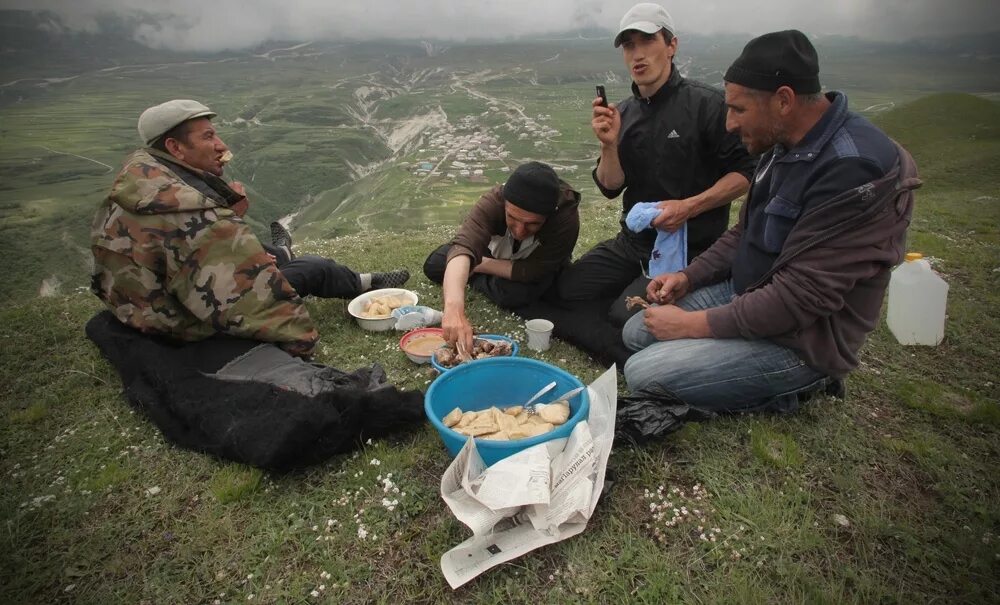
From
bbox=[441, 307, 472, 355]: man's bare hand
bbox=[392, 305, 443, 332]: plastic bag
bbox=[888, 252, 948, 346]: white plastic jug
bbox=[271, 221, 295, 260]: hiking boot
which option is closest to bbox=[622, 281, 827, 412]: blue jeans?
bbox=[441, 307, 472, 355]: man's bare hand

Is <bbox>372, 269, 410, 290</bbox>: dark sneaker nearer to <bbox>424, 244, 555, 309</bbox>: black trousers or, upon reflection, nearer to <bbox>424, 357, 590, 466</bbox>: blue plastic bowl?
<bbox>424, 244, 555, 309</bbox>: black trousers

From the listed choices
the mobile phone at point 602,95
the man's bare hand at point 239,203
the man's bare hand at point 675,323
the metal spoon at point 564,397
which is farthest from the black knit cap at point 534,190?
the man's bare hand at point 239,203

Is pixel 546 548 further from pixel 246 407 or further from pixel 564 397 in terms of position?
pixel 246 407

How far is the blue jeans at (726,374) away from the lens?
3859mm

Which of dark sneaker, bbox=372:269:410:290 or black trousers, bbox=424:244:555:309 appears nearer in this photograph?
black trousers, bbox=424:244:555:309

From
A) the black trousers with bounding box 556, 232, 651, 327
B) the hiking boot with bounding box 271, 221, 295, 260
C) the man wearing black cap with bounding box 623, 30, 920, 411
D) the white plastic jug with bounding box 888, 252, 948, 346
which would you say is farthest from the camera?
the hiking boot with bounding box 271, 221, 295, 260

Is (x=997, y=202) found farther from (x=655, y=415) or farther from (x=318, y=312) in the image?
(x=318, y=312)

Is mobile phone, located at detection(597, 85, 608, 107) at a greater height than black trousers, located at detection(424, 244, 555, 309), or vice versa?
mobile phone, located at detection(597, 85, 608, 107)

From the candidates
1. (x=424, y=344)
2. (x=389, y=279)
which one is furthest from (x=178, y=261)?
(x=389, y=279)

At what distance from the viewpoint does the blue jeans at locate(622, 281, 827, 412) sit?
3859 millimetres

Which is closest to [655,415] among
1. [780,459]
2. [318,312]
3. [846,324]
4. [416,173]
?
[780,459]

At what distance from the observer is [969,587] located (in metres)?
2.70

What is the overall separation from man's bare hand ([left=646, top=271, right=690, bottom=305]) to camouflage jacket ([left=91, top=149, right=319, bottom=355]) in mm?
3770

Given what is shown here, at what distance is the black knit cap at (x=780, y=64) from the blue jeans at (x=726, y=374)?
1912mm
